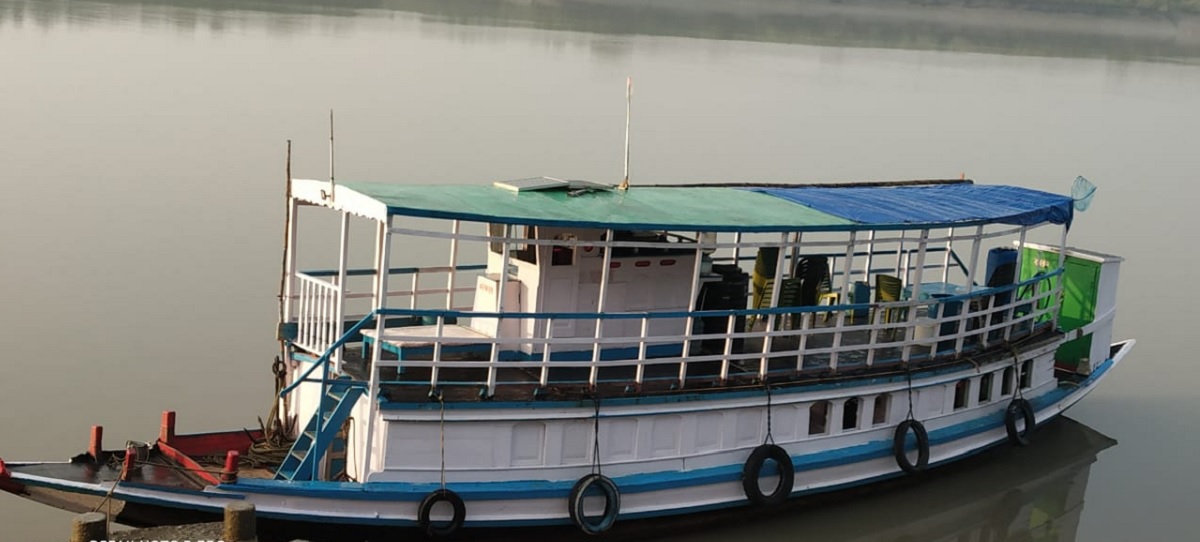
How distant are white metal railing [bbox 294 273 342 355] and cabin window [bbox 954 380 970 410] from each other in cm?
694

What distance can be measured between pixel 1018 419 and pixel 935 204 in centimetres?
Result: 290

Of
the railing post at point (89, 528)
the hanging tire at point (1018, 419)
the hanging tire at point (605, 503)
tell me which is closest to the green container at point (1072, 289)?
the hanging tire at point (1018, 419)

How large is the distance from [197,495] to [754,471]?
5.09 meters

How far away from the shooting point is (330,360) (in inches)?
476

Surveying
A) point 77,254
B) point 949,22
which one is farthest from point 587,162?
point 949,22

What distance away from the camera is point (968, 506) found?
51.2 feet

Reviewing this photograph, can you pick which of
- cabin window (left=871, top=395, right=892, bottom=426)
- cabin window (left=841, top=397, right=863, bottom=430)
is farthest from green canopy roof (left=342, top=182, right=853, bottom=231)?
cabin window (left=871, top=395, right=892, bottom=426)

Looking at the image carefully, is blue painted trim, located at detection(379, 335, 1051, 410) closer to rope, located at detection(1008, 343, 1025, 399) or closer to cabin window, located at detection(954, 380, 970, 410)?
cabin window, located at detection(954, 380, 970, 410)

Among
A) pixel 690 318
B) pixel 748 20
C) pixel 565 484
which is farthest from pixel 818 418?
pixel 748 20

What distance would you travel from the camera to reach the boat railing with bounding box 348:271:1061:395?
11.9m

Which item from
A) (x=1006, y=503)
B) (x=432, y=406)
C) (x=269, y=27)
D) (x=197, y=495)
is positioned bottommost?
(x=1006, y=503)

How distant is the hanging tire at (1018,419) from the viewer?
15915 millimetres

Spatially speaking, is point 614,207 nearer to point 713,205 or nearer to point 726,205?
point 713,205

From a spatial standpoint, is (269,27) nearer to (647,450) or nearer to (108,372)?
(108,372)
